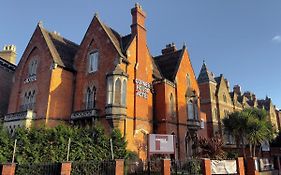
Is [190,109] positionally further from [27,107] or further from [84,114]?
[27,107]

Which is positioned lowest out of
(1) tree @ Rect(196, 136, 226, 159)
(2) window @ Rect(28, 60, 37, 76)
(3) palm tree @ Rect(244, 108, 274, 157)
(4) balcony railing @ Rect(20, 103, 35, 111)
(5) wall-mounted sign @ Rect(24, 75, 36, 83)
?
(1) tree @ Rect(196, 136, 226, 159)

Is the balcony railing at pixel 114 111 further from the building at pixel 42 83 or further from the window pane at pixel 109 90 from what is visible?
the building at pixel 42 83

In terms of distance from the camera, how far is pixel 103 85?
26547 millimetres

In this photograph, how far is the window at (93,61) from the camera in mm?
28487

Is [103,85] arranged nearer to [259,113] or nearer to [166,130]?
[166,130]

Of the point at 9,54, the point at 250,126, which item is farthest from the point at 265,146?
the point at 9,54

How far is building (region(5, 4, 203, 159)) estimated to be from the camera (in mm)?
25531

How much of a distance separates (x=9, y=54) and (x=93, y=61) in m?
19.0

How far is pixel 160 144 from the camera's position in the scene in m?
19.6

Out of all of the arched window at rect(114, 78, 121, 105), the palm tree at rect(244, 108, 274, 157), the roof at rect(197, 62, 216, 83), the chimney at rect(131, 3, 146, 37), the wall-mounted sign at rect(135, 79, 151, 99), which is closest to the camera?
the arched window at rect(114, 78, 121, 105)

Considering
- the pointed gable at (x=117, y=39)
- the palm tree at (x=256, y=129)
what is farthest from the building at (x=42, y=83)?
the palm tree at (x=256, y=129)

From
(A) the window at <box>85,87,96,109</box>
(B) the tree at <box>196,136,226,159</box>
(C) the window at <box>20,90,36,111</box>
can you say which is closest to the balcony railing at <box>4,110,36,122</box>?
(C) the window at <box>20,90,36,111</box>

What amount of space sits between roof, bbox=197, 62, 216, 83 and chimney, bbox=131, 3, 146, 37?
76.5 feet

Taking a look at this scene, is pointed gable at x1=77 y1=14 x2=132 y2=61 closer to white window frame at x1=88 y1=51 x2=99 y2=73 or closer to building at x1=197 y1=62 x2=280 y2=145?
white window frame at x1=88 y1=51 x2=99 y2=73
